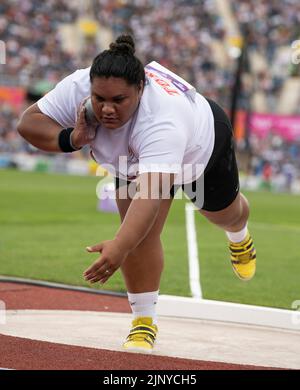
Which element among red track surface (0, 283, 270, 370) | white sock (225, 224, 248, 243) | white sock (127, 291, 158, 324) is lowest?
red track surface (0, 283, 270, 370)

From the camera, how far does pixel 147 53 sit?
118 ft

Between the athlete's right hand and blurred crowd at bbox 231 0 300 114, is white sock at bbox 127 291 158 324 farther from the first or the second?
blurred crowd at bbox 231 0 300 114

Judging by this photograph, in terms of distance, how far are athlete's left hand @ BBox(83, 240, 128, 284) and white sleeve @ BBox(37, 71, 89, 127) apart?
78 centimetres

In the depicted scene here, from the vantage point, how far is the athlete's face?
4.02 metres

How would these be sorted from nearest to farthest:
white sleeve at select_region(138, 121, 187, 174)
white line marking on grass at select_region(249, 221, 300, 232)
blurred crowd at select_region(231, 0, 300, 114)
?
1. white sleeve at select_region(138, 121, 187, 174)
2. white line marking on grass at select_region(249, 221, 300, 232)
3. blurred crowd at select_region(231, 0, 300, 114)

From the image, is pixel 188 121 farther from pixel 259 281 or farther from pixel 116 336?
pixel 259 281

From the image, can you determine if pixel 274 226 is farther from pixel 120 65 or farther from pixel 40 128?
pixel 120 65

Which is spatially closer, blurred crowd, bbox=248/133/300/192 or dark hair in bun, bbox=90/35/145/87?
dark hair in bun, bbox=90/35/145/87

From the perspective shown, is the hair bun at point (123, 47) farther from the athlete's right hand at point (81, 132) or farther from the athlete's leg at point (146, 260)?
the athlete's leg at point (146, 260)

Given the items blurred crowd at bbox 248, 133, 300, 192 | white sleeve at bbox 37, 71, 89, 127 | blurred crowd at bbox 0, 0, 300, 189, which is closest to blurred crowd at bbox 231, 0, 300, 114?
blurred crowd at bbox 0, 0, 300, 189

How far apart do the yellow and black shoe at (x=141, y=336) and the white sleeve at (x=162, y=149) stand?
47.1 inches

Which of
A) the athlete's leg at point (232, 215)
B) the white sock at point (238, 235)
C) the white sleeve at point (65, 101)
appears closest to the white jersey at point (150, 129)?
the white sleeve at point (65, 101)

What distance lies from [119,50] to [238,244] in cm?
246
